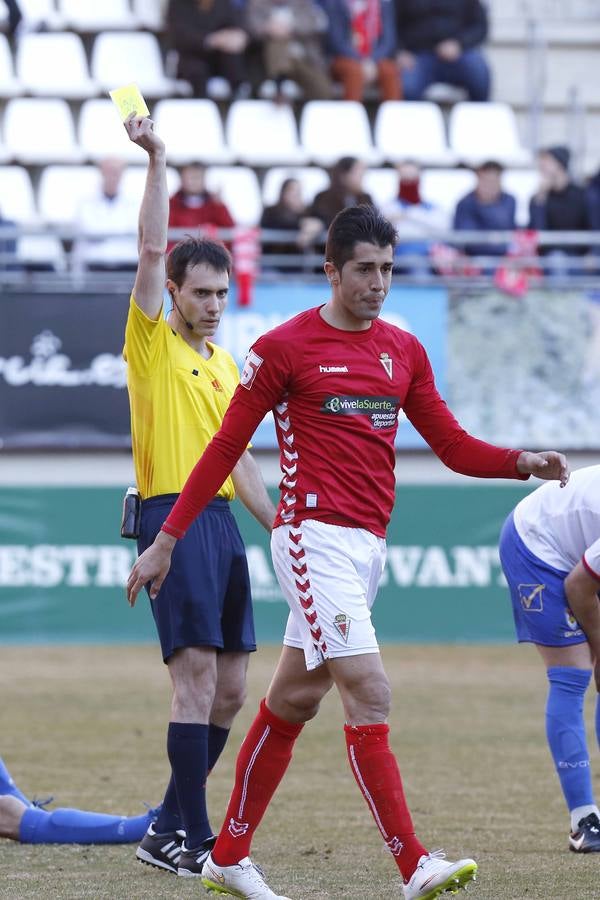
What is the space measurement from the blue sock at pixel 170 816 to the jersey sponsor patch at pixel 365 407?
1.72 m

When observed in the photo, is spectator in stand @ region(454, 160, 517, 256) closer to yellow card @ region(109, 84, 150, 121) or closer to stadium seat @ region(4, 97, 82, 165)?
stadium seat @ region(4, 97, 82, 165)

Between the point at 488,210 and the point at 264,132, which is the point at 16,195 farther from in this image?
the point at 488,210

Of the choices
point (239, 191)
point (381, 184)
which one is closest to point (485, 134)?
point (381, 184)

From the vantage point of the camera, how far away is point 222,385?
6.12 meters

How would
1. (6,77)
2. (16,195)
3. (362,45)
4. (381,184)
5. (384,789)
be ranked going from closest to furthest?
(384,789) < (16,195) < (381,184) < (6,77) < (362,45)

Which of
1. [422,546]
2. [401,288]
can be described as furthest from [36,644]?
[401,288]

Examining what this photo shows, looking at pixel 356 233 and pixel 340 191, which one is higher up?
pixel 356 233

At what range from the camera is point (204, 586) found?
229 inches

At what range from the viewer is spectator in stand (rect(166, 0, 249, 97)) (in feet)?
59.5

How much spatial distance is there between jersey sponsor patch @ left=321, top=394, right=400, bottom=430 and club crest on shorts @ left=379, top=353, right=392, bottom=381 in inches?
3.5

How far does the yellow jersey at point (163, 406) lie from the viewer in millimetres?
5922

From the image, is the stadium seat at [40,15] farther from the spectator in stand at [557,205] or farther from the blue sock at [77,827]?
the blue sock at [77,827]

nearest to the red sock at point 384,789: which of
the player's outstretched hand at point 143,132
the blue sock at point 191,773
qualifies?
the blue sock at point 191,773

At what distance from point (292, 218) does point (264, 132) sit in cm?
343
